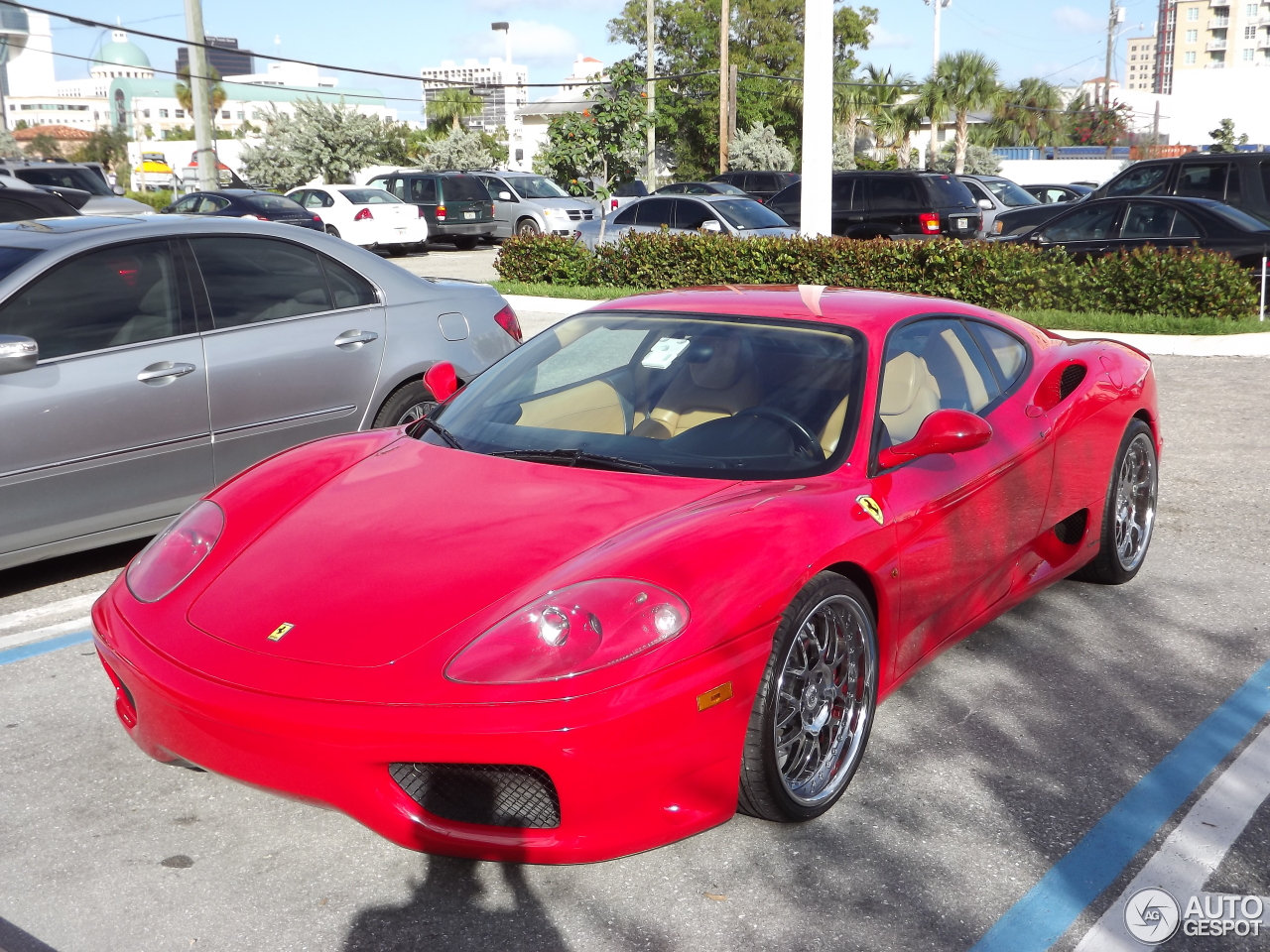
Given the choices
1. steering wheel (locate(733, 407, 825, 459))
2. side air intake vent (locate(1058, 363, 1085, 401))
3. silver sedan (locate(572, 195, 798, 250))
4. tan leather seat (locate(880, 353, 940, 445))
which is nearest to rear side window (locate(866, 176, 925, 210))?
silver sedan (locate(572, 195, 798, 250))

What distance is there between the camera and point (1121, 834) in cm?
315

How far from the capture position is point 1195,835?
10.3 ft

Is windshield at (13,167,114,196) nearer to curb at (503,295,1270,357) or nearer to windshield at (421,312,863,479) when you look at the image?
curb at (503,295,1270,357)

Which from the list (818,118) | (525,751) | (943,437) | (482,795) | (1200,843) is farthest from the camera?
(818,118)

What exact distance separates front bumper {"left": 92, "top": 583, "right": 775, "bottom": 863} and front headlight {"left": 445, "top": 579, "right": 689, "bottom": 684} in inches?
3.3

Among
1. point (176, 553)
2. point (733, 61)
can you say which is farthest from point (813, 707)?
point (733, 61)

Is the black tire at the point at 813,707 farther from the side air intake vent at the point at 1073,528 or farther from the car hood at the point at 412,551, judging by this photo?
the side air intake vent at the point at 1073,528

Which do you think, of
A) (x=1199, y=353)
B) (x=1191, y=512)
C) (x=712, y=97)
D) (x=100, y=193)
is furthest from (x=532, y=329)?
(x=712, y=97)

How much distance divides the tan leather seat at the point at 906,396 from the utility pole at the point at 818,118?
11.3 m

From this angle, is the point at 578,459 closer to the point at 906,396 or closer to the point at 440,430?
the point at 440,430

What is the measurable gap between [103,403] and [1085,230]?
1237 cm

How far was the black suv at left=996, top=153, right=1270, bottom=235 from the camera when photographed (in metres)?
16.0

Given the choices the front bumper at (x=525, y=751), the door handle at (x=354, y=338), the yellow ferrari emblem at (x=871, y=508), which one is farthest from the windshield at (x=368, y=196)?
the front bumper at (x=525, y=751)

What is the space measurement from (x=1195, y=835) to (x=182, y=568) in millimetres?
2771
